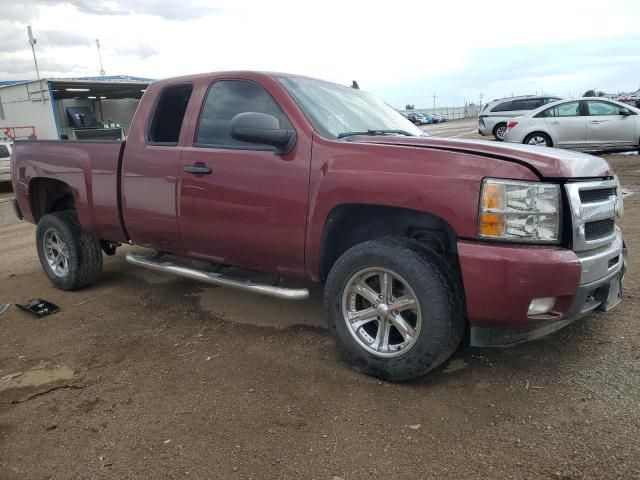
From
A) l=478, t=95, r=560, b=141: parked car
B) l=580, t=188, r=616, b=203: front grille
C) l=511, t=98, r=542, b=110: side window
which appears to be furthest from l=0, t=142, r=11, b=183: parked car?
l=511, t=98, r=542, b=110: side window

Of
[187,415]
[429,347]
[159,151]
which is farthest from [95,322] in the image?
[429,347]

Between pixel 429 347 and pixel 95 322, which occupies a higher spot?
Result: pixel 429 347

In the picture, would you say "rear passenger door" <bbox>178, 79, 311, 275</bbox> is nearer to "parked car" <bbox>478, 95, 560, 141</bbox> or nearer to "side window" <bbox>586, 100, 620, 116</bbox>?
"side window" <bbox>586, 100, 620, 116</bbox>

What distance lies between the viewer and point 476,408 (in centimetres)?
272

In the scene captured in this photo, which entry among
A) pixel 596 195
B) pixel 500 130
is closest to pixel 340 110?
pixel 596 195

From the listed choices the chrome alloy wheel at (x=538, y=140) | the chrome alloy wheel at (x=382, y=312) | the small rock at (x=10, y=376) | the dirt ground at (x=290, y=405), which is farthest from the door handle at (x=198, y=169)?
the chrome alloy wheel at (x=538, y=140)

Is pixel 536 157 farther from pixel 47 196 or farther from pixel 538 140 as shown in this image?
pixel 538 140

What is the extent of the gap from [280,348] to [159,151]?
5.86ft

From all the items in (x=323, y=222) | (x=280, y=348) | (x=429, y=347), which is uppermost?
(x=323, y=222)

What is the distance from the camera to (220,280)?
3693 millimetres

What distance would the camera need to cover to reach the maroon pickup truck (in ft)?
8.45

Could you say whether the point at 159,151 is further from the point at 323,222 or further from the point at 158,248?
the point at 323,222

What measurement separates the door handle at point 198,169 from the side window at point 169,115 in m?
0.60

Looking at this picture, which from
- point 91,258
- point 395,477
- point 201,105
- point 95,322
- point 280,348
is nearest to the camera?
point 395,477
